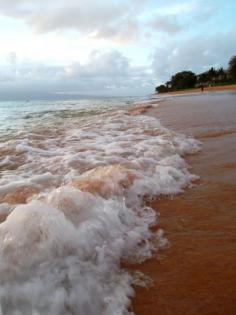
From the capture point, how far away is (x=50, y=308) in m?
1.94

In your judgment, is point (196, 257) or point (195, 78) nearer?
point (196, 257)

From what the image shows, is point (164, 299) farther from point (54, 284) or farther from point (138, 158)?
point (138, 158)

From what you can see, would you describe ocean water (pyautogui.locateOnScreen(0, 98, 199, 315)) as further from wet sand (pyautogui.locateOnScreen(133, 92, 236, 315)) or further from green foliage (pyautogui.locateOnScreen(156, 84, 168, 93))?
green foliage (pyautogui.locateOnScreen(156, 84, 168, 93))

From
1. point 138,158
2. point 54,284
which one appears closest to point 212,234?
point 54,284

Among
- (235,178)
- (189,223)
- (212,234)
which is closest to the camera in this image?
(212,234)

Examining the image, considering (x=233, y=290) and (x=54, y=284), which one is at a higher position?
(x=54, y=284)

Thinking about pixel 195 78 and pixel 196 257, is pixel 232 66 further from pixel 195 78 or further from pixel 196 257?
pixel 196 257

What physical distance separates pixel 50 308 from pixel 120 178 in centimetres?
245

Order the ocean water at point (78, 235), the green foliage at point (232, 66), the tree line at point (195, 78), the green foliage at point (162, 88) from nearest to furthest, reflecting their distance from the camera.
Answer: the ocean water at point (78, 235) → the green foliage at point (232, 66) → the tree line at point (195, 78) → the green foliage at point (162, 88)

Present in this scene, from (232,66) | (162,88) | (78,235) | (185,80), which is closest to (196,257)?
(78,235)

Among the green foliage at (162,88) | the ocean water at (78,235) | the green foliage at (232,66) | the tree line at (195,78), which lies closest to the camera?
the ocean water at (78,235)

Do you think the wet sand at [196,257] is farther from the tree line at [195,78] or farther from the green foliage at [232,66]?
the tree line at [195,78]

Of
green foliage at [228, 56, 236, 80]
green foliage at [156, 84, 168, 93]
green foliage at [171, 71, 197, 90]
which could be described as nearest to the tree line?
green foliage at [171, 71, 197, 90]

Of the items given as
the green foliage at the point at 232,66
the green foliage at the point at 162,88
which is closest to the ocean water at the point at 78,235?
the green foliage at the point at 232,66
